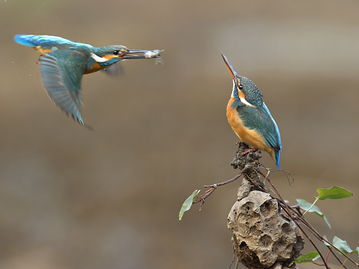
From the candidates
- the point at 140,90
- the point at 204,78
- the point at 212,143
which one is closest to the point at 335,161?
the point at 212,143

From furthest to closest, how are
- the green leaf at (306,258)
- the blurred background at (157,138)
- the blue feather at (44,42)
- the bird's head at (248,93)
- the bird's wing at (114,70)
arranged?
the blurred background at (157,138)
the bird's wing at (114,70)
the blue feather at (44,42)
the bird's head at (248,93)
the green leaf at (306,258)

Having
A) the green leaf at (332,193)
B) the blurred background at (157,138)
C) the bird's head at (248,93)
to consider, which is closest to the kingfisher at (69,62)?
the bird's head at (248,93)

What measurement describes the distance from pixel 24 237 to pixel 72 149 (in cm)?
102

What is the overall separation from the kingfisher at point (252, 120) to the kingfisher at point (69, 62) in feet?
1.29

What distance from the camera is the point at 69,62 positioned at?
3.16 meters

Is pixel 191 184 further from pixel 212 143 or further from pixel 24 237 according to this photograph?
pixel 24 237

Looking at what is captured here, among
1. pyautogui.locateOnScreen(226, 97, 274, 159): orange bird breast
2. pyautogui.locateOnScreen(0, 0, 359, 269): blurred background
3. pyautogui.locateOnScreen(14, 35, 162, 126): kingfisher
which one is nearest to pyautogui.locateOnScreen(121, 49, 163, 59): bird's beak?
pyautogui.locateOnScreen(14, 35, 162, 126): kingfisher

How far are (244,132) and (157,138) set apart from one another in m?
4.47

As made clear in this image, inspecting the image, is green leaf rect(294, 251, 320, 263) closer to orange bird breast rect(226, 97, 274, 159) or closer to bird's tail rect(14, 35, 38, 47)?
orange bird breast rect(226, 97, 274, 159)

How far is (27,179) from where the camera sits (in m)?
7.25

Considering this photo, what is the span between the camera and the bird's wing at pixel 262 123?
281cm

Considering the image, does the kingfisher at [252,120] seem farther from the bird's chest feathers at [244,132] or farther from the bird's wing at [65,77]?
the bird's wing at [65,77]

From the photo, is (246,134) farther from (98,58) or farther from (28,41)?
(28,41)

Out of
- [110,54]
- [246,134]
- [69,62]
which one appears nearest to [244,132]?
[246,134]
